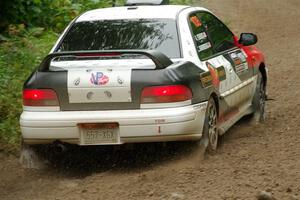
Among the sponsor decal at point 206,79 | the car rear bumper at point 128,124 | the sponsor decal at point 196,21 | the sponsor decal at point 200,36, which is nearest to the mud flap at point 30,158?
the car rear bumper at point 128,124

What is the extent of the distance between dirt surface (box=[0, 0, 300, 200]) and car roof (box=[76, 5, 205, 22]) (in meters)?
1.45

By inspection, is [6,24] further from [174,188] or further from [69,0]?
[174,188]

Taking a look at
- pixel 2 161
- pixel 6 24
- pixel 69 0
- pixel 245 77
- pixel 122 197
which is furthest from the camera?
pixel 69 0

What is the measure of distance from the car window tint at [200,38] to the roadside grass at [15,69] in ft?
7.97

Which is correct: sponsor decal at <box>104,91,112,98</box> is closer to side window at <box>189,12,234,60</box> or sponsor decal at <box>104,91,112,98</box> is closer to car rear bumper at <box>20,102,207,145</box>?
car rear bumper at <box>20,102,207,145</box>

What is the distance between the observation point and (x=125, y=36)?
25.5ft

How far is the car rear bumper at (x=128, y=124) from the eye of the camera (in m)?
6.81

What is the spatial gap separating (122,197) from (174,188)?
46 cm

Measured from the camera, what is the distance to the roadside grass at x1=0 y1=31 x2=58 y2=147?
29.2 ft

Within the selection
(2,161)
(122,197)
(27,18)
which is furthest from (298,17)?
(122,197)

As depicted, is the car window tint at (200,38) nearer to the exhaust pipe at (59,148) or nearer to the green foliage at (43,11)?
the exhaust pipe at (59,148)

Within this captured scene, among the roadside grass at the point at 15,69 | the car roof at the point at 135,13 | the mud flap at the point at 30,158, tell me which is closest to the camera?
the mud flap at the point at 30,158

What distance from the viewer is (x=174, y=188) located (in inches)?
247

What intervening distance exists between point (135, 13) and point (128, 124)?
1774 millimetres
